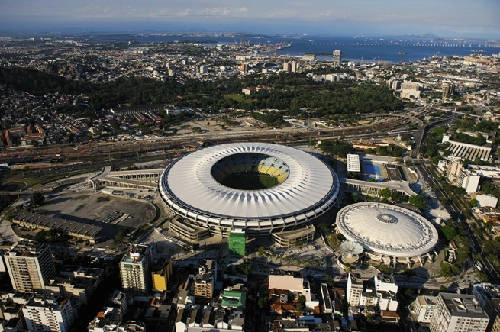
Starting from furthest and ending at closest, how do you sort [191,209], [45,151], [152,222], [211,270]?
[45,151] → [152,222] → [191,209] → [211,270]

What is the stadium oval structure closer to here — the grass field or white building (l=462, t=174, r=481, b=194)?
the grass field

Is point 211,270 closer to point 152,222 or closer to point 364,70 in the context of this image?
point 152,222

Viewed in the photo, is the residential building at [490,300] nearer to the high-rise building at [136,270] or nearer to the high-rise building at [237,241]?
the high-rise building at [237,241]

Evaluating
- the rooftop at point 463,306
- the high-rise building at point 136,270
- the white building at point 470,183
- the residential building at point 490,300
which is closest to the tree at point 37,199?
the high-rise building at point 136,270

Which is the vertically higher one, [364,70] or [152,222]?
[364,70]

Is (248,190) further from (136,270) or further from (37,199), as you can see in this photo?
(37,199)

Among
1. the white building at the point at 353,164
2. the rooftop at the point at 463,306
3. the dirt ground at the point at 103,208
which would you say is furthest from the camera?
the white building at the point at 353,164

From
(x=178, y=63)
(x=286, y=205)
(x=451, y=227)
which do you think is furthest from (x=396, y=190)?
(x=178, y=63)

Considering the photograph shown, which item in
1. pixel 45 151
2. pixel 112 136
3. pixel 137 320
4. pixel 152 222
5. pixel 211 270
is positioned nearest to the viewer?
pixel 137 320
